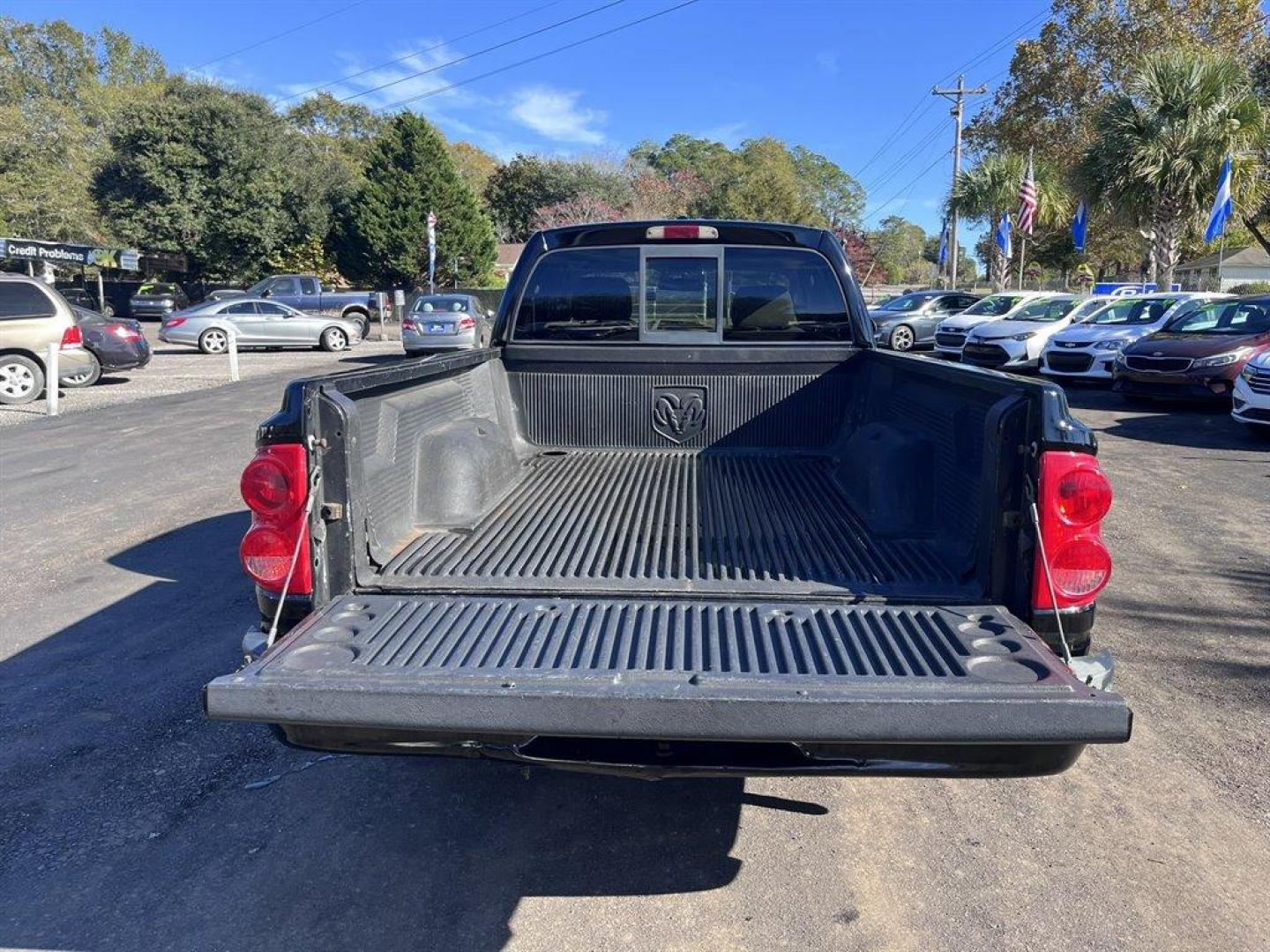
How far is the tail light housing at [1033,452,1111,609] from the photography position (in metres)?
2.49

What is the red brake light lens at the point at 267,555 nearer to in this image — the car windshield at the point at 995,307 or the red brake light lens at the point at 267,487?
the red brake light lens at the point at 267,487

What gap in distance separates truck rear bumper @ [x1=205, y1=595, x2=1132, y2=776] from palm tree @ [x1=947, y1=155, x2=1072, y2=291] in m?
35.3

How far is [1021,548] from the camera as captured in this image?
8.55 ft

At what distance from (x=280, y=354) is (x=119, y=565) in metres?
19.3

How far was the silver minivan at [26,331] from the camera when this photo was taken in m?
13.1

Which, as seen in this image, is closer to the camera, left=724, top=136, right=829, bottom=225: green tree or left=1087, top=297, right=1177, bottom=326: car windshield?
left=1087, top=297, right=1177, bottom=326: car windshield

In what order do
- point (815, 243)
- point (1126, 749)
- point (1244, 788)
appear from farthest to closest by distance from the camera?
point (815, 243) → point (1126, 749) → point (1244, 788)

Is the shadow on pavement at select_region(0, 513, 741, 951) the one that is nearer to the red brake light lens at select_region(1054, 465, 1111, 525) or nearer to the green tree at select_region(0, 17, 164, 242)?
the red brake light lens at select_region(1054, 465, 1111, 525)

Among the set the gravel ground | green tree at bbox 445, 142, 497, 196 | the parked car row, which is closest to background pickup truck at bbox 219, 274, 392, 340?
the gravel ground

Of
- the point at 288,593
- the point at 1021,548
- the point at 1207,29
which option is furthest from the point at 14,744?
the point at 1207,29

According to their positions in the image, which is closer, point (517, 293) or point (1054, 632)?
point (1054, 632)

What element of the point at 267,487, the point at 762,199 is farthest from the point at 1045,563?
the point at 762,199

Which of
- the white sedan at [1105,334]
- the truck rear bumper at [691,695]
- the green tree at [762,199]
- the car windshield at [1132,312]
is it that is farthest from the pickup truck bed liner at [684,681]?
the green tree at [762,199]

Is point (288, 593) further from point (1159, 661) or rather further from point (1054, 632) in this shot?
point (1159, 661)
